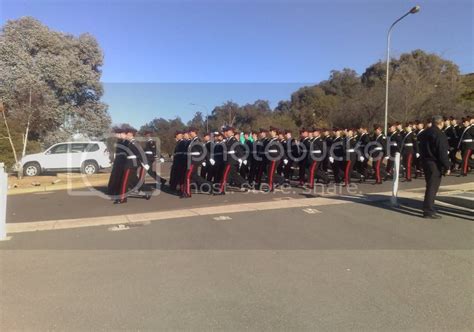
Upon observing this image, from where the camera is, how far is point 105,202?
39.7 ft

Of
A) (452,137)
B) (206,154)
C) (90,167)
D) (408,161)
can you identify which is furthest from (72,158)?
(452,137)

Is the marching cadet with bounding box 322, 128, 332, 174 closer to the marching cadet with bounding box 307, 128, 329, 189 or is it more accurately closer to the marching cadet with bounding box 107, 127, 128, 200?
the marching cadet with bounding box 307, 128, 329, 189

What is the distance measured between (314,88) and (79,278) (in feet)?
217

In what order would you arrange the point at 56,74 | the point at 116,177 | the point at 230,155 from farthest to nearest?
the point at 56,74
the point at 230,155
the point at 116,177

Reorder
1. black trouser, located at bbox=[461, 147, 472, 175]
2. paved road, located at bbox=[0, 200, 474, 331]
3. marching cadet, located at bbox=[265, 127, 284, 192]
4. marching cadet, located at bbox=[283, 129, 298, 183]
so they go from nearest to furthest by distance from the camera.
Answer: paved road, located at bbox=[0, 200, 474, 331], marching cadet, located at bbox=[265, 127, 284, 192], marching cadet, located at bbox=[283, 129, 298, 183], black trouser, located at bbox=[461, 147, 472, 175]

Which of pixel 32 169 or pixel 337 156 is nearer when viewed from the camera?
pixel 337 156

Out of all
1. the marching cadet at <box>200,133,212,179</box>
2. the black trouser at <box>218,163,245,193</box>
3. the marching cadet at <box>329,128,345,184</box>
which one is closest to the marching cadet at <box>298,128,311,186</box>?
the marching cadet at <box>329,128,345,184</box>

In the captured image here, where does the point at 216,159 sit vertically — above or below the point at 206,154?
below

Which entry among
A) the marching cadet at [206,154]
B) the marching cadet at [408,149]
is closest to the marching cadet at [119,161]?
the marching cadet at [206,154]

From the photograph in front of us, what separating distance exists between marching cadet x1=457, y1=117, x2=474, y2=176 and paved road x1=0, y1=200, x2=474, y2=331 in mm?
7510

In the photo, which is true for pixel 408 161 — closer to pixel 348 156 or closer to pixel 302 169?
pixel 348 156

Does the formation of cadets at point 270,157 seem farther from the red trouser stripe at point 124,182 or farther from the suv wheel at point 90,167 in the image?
the suv wheel at point 90,167

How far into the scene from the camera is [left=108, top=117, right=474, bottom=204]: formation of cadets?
12485mm

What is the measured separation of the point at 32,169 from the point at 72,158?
1962 mm
